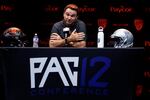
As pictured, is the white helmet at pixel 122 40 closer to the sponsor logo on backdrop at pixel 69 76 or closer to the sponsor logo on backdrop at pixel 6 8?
the sponsor logo on backdrop at pixel 69 76

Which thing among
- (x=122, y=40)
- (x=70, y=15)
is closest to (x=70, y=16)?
(x=70, y=15)

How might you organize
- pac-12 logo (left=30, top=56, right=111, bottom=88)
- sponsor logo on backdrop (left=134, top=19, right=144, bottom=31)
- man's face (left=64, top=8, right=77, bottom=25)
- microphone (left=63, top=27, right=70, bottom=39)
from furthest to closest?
sponsor logo on backdrop (left=134, top=19, right=144, bottom=31) → man's face (left=64, top=8, right=77, bottom=25) → microphone (left=63, top=27, right=70, bottom=39) → pac-12 logo (left=30, top=56, right=111, bottom=88)

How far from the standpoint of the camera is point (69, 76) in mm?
4430

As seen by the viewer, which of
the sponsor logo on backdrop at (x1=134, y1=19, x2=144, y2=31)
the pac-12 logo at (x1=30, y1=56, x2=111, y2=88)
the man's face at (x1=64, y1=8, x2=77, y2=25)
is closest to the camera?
the pac-12 logo at (x1=30, y1=56, x2=111, y2=88)

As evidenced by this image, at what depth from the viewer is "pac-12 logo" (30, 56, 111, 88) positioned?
4.39 metres

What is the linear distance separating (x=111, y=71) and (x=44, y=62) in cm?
62

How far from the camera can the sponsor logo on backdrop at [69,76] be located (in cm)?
439

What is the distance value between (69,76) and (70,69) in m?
0.06

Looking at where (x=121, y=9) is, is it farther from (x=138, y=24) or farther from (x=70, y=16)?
(x=70, y=16)

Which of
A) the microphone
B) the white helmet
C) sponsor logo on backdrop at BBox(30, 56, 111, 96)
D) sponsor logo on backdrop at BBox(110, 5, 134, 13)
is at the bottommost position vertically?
sponsor logo on backdrop at BBox(30, 56, 111, 96)

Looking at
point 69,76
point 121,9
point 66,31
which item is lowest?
point 69,76

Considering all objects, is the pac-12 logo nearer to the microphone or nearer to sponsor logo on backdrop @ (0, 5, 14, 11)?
the microphone

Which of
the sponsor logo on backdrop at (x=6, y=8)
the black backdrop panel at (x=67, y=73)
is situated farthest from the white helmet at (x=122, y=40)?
the sponsor logo on backdrop at (x=6, y=8)

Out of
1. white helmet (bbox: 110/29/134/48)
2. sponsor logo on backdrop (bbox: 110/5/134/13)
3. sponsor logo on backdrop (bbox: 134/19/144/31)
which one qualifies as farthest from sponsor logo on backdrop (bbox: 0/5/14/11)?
white helmet (bbox: 110/29/134/48)
